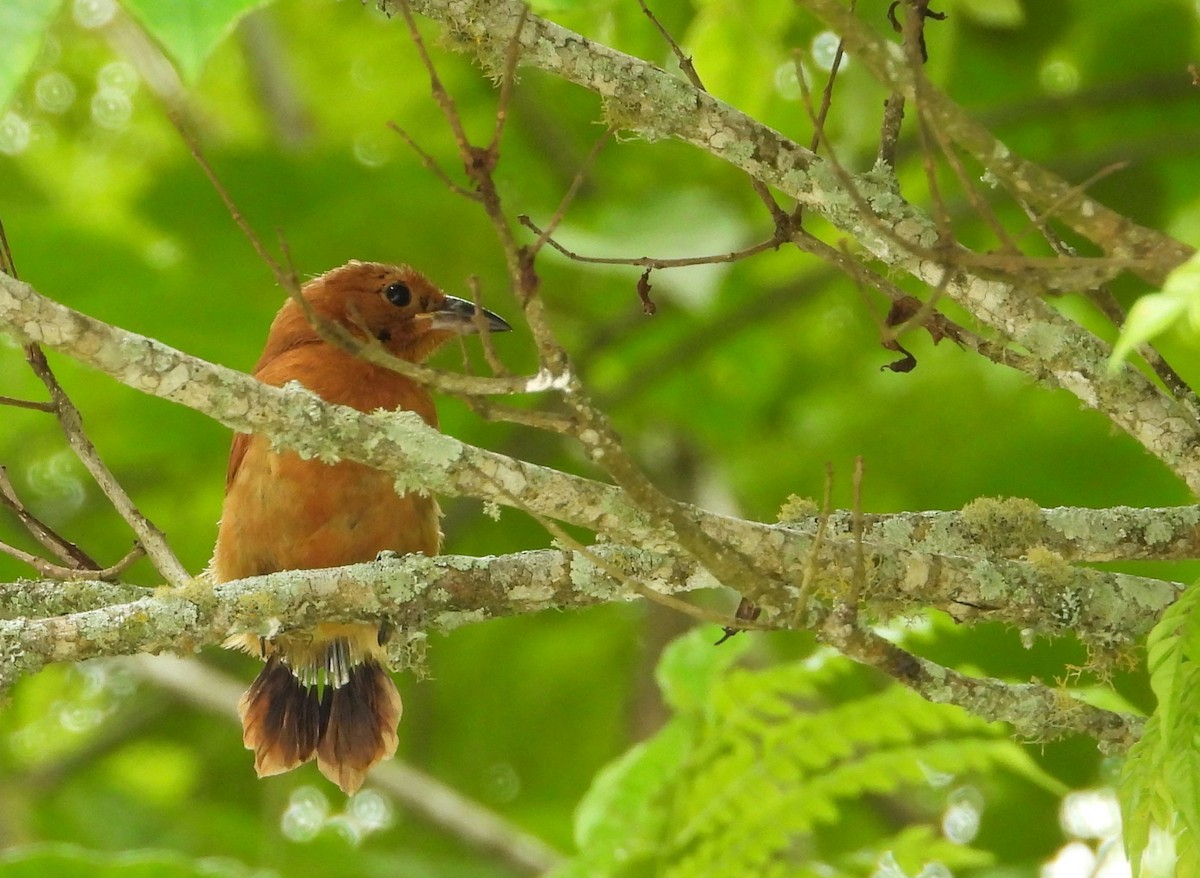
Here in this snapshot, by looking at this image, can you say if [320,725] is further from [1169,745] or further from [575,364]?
[1169,745]

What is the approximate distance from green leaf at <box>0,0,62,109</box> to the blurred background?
208cm

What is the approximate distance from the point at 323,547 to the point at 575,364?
52.2 inches

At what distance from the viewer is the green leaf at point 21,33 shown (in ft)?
6.94

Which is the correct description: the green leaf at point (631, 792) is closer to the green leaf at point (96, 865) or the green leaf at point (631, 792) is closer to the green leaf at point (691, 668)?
the green leaf at point (691, 668)

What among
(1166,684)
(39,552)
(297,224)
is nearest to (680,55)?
(1166,684)

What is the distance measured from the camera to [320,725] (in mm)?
4230

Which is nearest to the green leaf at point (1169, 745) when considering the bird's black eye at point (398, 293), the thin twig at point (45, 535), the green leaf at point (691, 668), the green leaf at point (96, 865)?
the green leaf at point (691, 668)

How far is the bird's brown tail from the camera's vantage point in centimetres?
418

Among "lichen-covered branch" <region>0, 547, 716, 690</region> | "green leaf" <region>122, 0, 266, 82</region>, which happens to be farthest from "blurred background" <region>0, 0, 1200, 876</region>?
"green leaf" <region>122, 0, 266, 82</region>

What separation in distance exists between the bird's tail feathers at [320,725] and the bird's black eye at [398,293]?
1278 mm

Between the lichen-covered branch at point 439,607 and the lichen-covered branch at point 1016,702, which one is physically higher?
the lichen-covered branch at point 439,607

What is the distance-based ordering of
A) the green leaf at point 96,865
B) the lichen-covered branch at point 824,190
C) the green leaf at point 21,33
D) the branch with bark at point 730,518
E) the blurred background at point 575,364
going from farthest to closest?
the blurred background at point 575,364
the green leaf at point 96,865
the lichen-covered branch at point 824,190
the branch with bark at point 730,518
the green leaf at point 21,33

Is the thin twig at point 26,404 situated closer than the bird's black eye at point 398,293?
Yes

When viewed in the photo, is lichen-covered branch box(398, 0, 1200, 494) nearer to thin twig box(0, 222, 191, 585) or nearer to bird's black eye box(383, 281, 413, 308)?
thin twig box(0, 222, 191, 585)
